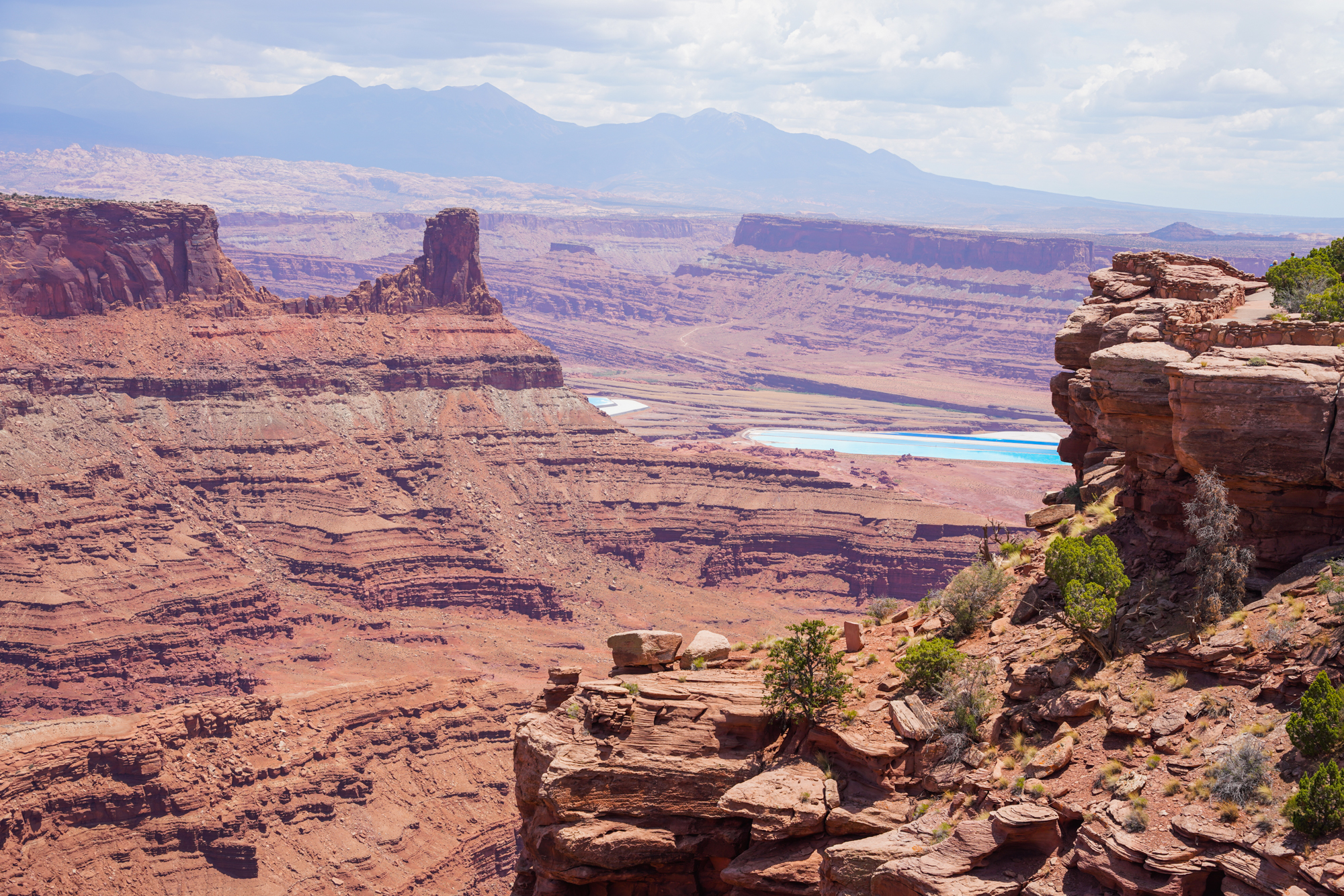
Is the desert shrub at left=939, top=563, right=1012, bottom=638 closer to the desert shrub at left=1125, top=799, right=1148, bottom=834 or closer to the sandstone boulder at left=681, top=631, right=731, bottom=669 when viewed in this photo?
the sandstone boulder at left=681, top=631, right=731, bottom=669

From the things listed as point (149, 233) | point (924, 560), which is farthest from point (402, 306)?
point (924, 560)

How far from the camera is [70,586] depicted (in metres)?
90.6

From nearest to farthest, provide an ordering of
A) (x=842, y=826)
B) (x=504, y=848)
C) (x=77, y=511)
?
(x=842, y=826) → (x=504, y=848) → (x=77, y=511)

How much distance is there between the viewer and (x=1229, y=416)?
79.9ft

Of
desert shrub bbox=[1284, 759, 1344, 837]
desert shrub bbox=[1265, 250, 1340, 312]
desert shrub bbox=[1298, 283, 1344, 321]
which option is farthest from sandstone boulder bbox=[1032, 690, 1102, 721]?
desert shrub bbox=[1265, 250, 1340, 312]

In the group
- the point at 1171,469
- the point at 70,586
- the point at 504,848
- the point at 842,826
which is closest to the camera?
the point at 842,826

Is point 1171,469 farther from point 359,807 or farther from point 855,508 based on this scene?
point 855,508

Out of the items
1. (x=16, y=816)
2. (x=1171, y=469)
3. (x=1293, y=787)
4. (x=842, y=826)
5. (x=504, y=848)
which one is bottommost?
(x=504, y=848)

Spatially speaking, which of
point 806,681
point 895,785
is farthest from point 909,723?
point 806,681

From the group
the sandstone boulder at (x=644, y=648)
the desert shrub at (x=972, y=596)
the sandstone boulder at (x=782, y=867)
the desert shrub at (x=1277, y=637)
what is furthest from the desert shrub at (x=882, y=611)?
the desert shrub at (x=1277, y=637)

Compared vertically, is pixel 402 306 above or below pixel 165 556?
above

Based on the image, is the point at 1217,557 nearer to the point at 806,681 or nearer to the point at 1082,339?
the point at 806,681

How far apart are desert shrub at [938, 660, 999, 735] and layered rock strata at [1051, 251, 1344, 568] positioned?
218 inches

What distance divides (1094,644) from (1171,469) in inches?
200
